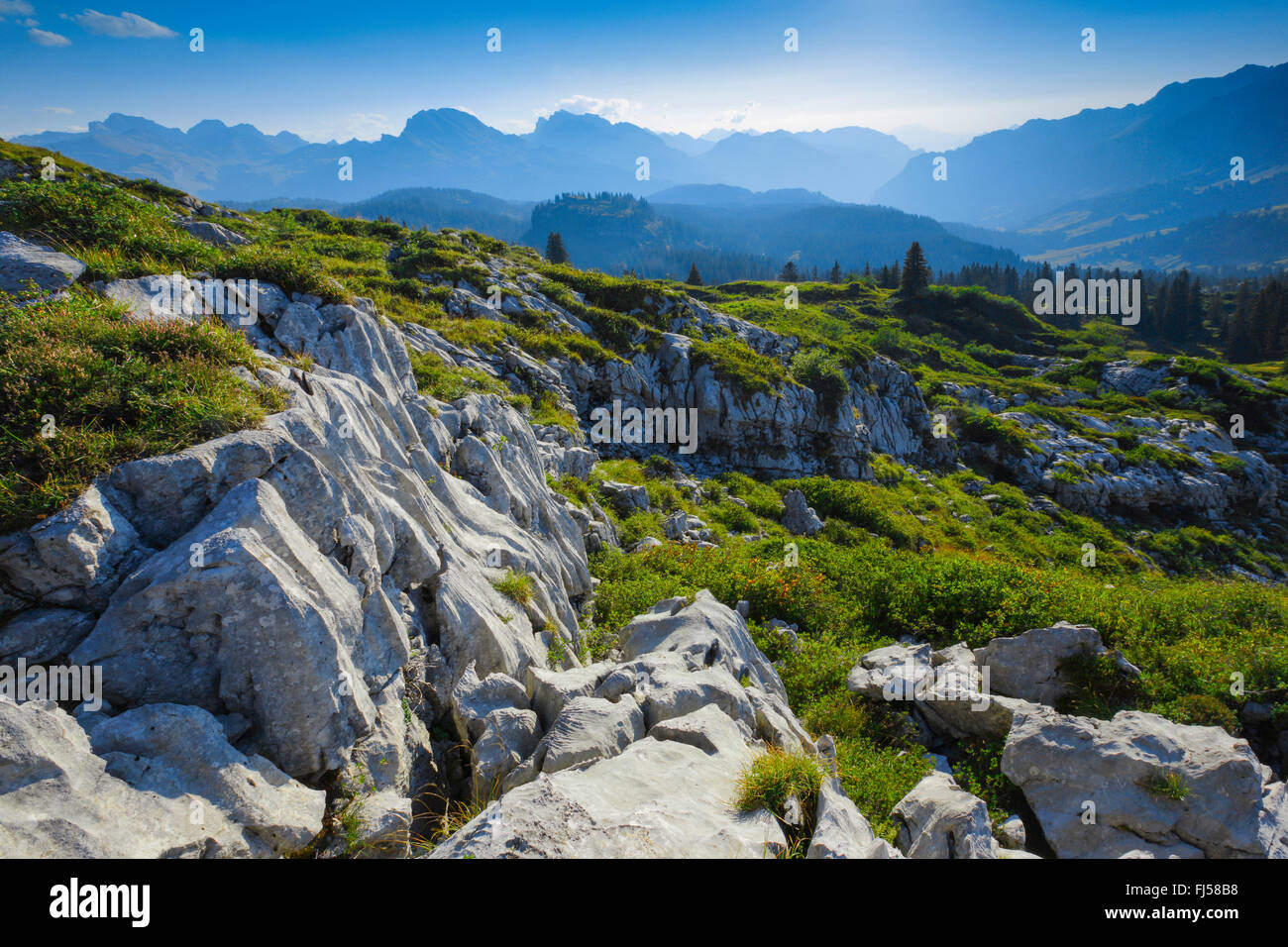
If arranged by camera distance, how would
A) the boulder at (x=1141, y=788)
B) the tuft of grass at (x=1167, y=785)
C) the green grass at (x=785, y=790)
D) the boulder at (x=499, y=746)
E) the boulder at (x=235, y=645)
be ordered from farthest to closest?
the tuft of grass at (x=1167, y=785), the boulder at (x=1141, y=788), the boulder at (x=499, y=746), the green grass at (x=785, y=790), the boulder at (x=235, y=645)

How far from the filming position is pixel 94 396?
6629 millimetres

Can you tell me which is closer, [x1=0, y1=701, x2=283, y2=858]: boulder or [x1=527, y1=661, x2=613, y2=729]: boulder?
[x1=0, y1=701, x2=283, y2=858]: boulder

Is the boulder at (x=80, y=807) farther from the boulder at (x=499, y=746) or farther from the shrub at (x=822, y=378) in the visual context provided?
the shrub at (x=822, y=378)

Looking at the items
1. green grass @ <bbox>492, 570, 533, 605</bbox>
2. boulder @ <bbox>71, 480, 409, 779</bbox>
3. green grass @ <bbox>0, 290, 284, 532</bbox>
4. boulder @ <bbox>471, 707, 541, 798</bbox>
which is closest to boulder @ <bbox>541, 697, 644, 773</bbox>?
boulder @ <bbox>471, 707, 541, 798</bbox>

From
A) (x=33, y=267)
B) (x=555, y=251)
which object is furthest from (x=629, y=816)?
(x=555, y=251)

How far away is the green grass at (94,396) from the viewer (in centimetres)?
595

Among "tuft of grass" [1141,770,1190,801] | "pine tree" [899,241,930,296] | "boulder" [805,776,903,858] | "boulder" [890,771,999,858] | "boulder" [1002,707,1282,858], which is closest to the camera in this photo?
"boulder" [805,776,903,858]

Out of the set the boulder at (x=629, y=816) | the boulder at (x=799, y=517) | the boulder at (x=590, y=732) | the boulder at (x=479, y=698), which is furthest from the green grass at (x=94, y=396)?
the boulder at (x=799, y=517)

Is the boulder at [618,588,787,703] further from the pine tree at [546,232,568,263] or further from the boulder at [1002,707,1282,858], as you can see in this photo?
the pine tree at [546,232,568,263]

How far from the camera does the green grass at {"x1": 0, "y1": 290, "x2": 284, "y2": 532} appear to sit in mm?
5945

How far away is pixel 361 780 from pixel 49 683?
299 cm

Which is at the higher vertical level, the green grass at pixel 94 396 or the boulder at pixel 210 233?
the boulder at pixel 210 233

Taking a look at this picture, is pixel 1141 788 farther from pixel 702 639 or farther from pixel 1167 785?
pixel 702 639
